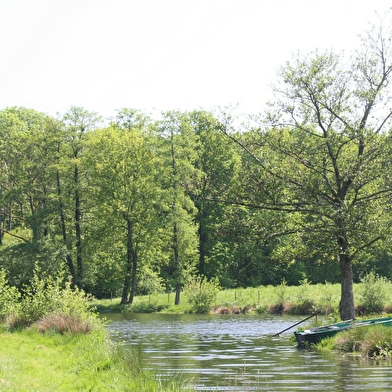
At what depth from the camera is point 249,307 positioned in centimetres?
4794

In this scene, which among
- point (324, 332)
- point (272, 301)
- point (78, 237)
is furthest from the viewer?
point (78, 237)

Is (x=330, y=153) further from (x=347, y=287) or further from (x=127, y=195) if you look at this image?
(x=127, y=195)

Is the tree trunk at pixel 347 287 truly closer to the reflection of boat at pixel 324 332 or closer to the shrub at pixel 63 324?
the reflection of boat at pixel 324 332

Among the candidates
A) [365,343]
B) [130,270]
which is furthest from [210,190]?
[365,343]

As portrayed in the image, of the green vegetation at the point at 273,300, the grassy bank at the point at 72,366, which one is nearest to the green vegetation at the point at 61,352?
the grassy bank at the point at 72,366

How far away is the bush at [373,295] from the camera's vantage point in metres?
36.9

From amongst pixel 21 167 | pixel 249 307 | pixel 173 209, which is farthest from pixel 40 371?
pixel 21 167

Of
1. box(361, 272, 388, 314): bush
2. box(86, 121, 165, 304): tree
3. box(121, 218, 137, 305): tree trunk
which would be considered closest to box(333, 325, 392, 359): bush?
box(361, 272, 388, 314): bush

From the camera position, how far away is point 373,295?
36.9m

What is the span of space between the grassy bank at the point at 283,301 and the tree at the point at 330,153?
9077 millimetres

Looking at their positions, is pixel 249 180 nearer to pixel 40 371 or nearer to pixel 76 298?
pixel 76 298

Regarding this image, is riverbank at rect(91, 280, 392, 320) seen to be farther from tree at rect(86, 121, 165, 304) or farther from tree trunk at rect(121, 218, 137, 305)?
tree at rect(86, 121, 165, 304)

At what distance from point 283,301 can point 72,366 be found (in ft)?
102

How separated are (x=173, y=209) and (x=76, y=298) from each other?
110 feet
